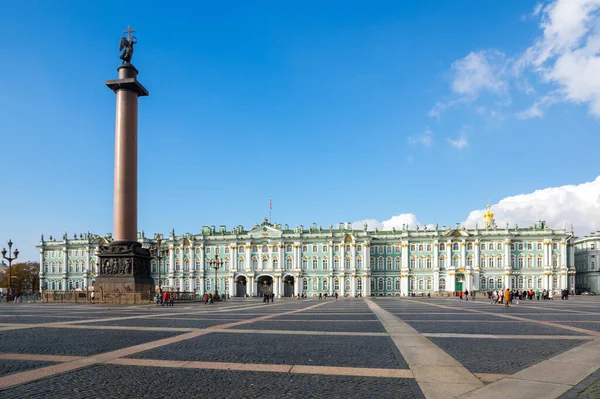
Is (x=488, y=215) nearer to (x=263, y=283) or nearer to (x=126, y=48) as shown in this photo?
(x=263, y=283)

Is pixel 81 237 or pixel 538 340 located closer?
pixel 538 340

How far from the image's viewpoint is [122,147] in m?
44.2

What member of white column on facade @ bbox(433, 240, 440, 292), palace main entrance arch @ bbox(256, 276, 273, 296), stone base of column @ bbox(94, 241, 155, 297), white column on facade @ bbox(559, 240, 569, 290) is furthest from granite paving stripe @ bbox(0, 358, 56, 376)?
white column on facade @ bbox(559, 240, 569, 290)

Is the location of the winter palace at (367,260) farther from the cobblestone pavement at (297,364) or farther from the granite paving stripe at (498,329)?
the cobblestone pavement at (297,364)

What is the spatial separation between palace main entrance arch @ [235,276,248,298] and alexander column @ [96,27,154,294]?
57137 millimetres

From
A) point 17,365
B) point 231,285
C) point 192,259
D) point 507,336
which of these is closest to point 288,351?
point 17,365

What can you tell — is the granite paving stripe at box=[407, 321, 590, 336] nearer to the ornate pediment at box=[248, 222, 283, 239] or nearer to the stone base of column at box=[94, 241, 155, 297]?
the stone base of column at box=[94, 241, 155, 297]

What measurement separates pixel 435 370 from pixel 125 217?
38.3 metres

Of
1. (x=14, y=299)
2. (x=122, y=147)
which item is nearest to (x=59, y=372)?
(x=122, y=147)

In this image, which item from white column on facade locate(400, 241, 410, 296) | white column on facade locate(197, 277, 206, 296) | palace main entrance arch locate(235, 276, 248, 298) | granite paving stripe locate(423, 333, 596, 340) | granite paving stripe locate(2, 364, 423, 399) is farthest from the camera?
white column on facade locate(197, 277, 206, 296)

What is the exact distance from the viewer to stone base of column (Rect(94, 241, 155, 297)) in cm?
4328

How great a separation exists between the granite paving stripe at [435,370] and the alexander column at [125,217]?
33531mm

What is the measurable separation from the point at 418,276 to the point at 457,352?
88.5 meters

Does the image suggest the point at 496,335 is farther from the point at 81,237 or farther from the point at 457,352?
the point at 81,237
